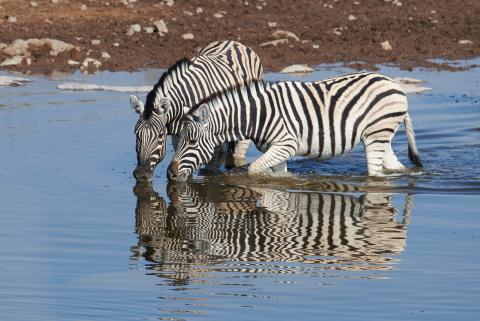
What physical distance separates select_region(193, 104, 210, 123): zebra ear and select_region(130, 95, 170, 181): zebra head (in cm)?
39

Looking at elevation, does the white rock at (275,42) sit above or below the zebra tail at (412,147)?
above

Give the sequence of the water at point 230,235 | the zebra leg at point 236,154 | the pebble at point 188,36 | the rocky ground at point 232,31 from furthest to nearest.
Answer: the pebble at point 188,36, the rocky ground at point 232,31, the zebra leg at point 236,154, the water at point 230,235

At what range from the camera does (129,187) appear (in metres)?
11.8

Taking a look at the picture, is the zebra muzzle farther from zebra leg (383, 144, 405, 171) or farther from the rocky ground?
the rocky ground

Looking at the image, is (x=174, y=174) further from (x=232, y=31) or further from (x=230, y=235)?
(x=232, y=31)

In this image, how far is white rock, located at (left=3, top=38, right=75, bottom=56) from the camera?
771 inches

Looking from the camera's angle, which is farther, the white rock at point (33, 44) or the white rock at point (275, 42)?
the white rock at point (275, 42)

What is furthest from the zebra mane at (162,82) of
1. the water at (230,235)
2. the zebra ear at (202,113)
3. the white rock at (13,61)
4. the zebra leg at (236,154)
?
the white rock at (13,61)

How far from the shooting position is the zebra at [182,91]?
12.0 metres

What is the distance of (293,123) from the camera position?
39.2 ft

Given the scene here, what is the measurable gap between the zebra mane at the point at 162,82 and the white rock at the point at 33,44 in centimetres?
731

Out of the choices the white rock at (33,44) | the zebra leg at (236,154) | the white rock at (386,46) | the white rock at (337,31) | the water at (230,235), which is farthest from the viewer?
the white rock at (337,31)

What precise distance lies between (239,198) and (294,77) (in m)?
7.37

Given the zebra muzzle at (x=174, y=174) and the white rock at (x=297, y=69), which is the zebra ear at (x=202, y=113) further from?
the white rock at (x=297, y=69)
